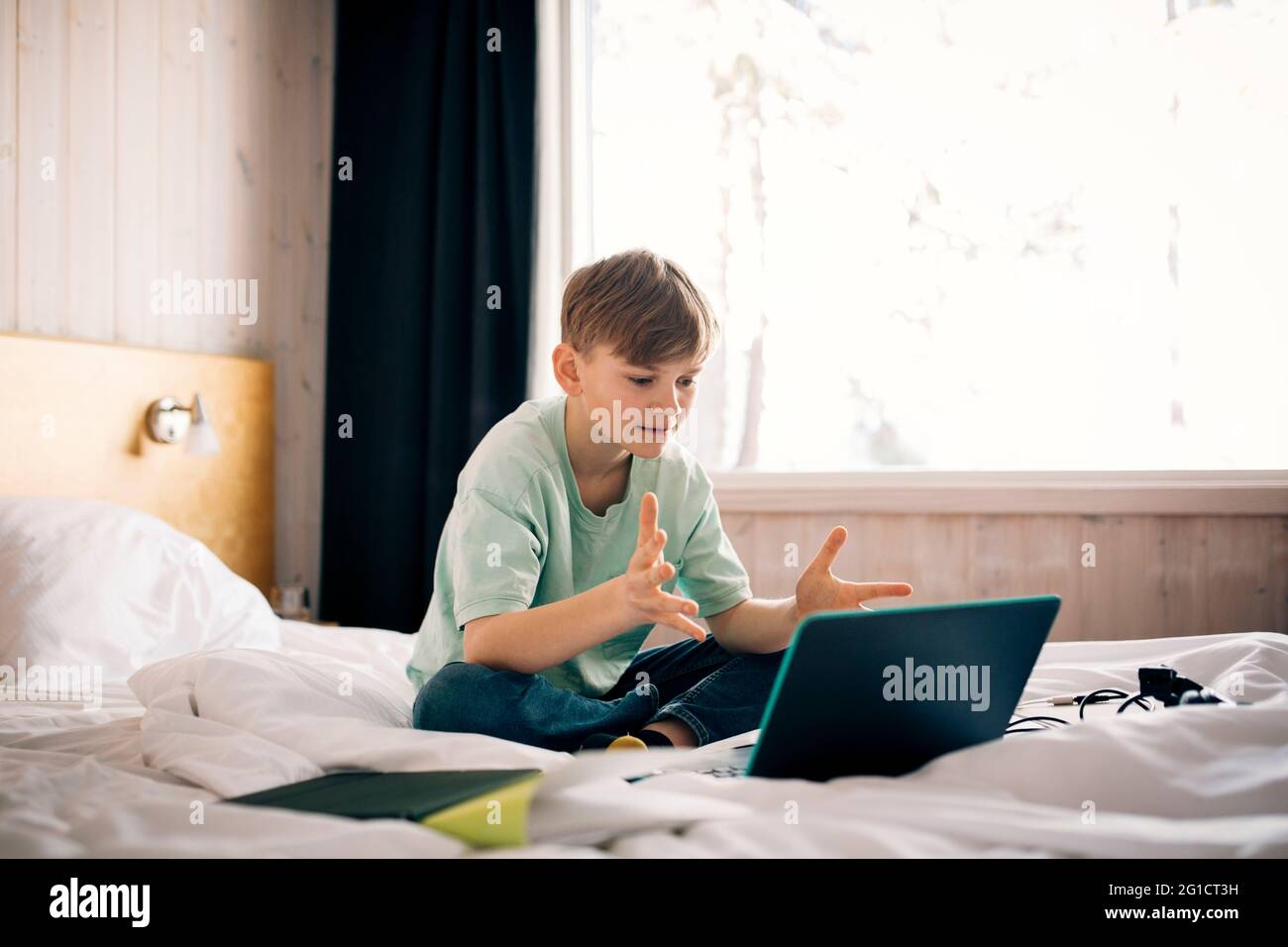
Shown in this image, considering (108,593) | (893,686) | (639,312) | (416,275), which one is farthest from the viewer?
(416,275)

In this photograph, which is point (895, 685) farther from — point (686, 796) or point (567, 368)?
point (567, 368)

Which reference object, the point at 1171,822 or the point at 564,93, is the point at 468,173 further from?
the point at 1171,822

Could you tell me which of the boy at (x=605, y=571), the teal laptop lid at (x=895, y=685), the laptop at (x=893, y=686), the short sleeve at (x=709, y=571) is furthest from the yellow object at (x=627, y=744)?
the short sleeve at (x=709, y=571)

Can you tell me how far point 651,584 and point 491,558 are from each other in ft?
0.86

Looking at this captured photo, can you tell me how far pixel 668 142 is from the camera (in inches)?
110

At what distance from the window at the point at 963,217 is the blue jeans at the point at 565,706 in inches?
55.1

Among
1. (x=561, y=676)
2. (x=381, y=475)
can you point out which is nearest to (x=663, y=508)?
(x=561, y=676)

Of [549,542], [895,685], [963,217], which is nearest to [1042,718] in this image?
[895,685]

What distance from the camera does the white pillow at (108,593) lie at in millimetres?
1619

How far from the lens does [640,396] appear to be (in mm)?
1327

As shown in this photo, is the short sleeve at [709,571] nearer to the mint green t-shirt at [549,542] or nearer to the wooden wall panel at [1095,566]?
the mint green t-shirt at [549,542]

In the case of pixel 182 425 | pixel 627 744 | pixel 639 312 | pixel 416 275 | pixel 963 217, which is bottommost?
pixel 627 744

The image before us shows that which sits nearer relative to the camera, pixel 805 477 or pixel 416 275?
pixel 805 477
